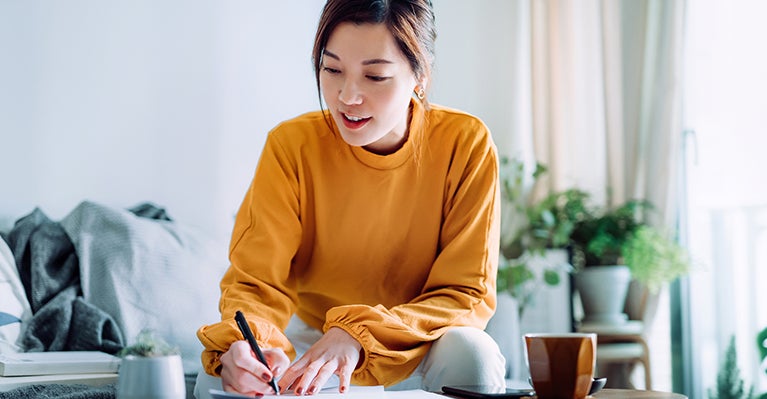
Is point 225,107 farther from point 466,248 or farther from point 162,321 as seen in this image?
point 466,248

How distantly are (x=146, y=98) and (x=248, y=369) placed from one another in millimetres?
1528

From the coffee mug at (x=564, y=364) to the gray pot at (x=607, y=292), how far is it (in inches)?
79.0

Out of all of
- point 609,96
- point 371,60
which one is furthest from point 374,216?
point 609,96

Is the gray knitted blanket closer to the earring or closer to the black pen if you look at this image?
the black pen

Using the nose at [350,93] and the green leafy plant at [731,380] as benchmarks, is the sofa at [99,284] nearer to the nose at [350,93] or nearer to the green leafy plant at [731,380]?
the nose at [350,93]

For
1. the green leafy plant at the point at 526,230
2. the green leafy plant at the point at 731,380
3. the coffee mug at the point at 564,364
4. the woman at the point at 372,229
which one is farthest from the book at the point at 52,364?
the green leafy plant at the point at 731,380

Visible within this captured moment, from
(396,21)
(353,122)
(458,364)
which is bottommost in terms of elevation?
(458,364)

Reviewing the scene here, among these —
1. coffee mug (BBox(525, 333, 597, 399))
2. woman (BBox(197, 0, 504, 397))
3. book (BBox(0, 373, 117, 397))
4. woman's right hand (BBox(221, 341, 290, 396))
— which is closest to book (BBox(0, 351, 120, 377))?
book (BBox(0, 373, 117, 397))

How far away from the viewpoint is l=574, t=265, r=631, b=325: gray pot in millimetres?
2891

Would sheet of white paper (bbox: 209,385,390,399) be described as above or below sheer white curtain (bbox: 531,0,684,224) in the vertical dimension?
below

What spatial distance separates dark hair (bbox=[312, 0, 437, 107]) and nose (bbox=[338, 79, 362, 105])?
91 millimetres

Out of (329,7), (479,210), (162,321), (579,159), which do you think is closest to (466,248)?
(479,210)

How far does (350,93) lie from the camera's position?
1.31m

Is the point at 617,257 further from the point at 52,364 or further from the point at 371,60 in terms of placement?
the point at 52,364
